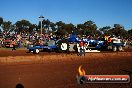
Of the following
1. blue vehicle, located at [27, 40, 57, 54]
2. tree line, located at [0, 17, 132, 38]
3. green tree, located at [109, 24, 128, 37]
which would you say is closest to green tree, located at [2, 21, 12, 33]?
tree line, located at [0, 17, 132, 38]

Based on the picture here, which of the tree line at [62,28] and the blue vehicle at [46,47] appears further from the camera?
the tree line at [62,28]

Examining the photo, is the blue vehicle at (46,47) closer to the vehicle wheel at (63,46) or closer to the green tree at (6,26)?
the vehicle wheel at (63,46)

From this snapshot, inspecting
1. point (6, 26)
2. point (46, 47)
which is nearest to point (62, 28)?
point (6, 26)

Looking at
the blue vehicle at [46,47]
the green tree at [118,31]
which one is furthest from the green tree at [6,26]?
the blue vehicle at [46,47]

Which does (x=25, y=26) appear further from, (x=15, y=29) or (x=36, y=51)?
(x=36, y=51)

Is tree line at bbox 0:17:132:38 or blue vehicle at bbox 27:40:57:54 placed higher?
tree line at bbox 0:17:132:38

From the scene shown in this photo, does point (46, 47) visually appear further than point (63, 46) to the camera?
Yes

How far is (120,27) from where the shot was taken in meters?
81.8

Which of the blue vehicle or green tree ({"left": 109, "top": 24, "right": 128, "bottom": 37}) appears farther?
green tree ({"left": 109, "top": 24, "right": 128, "bottom": 37})

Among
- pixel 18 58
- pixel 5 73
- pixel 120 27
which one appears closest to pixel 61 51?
pixel 18 58

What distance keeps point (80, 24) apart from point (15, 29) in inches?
759

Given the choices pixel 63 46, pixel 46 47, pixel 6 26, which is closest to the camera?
pixel 63 46

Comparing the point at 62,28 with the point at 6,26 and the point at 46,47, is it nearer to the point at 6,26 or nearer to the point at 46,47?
the point at 6,26

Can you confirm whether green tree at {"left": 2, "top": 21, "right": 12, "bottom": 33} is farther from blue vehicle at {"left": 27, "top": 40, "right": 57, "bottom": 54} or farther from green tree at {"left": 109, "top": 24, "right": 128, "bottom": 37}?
blue vehicle at {"left": 27, "top": 40, "right": 57, "bottom": 54}
